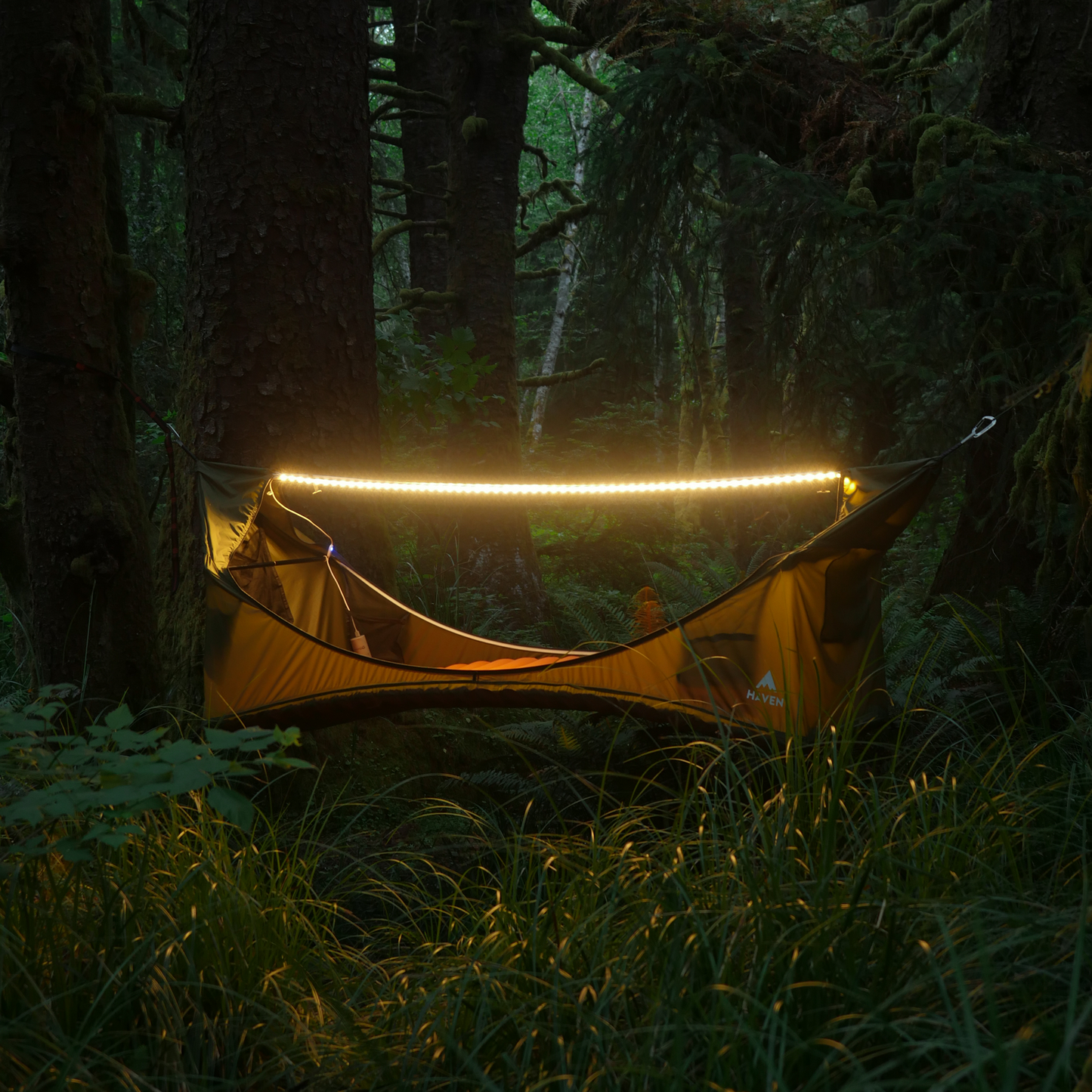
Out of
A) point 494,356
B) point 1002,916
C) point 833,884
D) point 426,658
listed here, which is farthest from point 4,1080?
point 494,356

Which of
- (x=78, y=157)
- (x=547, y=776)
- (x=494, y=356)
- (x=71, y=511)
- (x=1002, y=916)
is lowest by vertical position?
(x=547, y=776)

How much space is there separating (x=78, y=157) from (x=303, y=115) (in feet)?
2.02

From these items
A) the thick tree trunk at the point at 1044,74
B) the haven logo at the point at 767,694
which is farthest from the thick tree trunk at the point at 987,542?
the haven logo at the point at 767,694

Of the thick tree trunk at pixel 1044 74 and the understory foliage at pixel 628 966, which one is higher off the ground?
Answer: the thick tree trunk at pixel 1044 74

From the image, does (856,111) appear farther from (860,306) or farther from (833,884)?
(833,884)

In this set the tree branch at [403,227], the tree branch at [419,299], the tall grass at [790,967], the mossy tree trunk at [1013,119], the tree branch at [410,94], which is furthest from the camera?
the tree branch at [410,94]

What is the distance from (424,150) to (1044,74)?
4.57 meters

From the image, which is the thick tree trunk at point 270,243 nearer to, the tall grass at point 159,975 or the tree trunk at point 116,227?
the tree trunk at point 116,227

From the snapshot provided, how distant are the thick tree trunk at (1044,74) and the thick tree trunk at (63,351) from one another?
9.20 feet

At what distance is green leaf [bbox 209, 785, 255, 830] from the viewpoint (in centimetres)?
122

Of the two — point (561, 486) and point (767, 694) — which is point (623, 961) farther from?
point (561, 486)

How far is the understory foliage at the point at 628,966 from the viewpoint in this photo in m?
1.03

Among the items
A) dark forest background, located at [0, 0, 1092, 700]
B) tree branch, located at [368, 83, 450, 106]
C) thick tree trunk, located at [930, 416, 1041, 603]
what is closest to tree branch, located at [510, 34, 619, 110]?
dark forest background, located at [0, 0, 1092, 700]

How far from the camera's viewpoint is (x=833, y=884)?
4.38 feet
